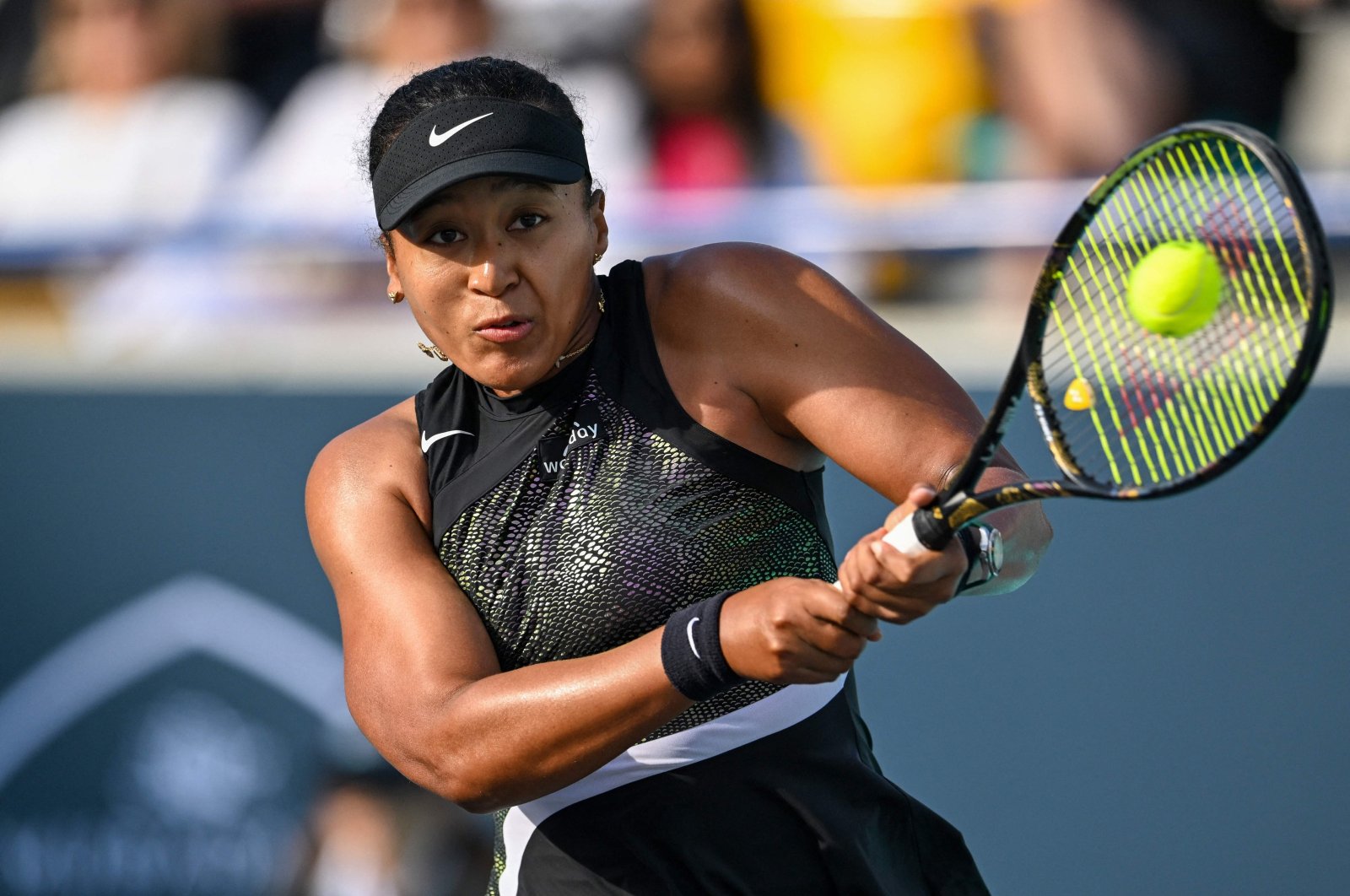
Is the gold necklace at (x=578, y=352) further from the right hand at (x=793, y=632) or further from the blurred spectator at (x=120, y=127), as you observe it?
the blurred spectator at (x=120, y=127)

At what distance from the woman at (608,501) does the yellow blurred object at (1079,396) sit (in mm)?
185

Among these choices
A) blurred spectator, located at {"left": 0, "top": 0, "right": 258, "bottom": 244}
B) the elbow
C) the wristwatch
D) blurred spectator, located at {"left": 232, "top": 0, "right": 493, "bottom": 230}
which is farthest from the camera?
blurred spectator, located at {"left": 0, "top": 0, "right": 258, "bottom": 244}

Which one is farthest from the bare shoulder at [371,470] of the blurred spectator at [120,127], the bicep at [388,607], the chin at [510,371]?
the blurred spectator at [120,127]

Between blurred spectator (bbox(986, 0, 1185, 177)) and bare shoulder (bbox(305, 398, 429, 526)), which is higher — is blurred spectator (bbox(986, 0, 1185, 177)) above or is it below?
above

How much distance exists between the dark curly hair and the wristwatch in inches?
27.7

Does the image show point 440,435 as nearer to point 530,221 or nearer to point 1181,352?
point 530,221

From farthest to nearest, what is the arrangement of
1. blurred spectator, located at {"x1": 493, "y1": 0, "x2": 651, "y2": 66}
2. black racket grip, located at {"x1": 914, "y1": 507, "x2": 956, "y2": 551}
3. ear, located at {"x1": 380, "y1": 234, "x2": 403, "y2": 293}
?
blurred spectator, located at {"x1": 493, "y1": 0, "x2": 651, "y2": 66} → ear, located at {"x1": 380, "y1": 234, "x2": 403, "y2": 293} → black racket grip, located at {"x1": 914, "y1": 507, "x2": 956, "y2": 551}

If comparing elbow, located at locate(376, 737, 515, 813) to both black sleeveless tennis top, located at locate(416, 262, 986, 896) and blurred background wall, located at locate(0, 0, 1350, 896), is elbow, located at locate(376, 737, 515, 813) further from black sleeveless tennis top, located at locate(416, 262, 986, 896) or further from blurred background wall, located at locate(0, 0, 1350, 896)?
blurred background wall, located at locate(0, 0, 1350, 896)

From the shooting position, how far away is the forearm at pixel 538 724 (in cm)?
171

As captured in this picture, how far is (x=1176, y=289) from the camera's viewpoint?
5.43ft

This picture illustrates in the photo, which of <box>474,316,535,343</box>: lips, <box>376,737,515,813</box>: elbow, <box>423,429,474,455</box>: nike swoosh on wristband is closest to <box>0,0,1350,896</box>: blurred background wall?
<box>423,429,474,455</box>: nike swoosh on wristband

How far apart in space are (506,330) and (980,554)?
0.66 m

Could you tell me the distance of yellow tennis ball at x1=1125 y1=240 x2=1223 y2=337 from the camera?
164cm

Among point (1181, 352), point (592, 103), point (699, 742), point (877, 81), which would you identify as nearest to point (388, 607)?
point (699, 742)
